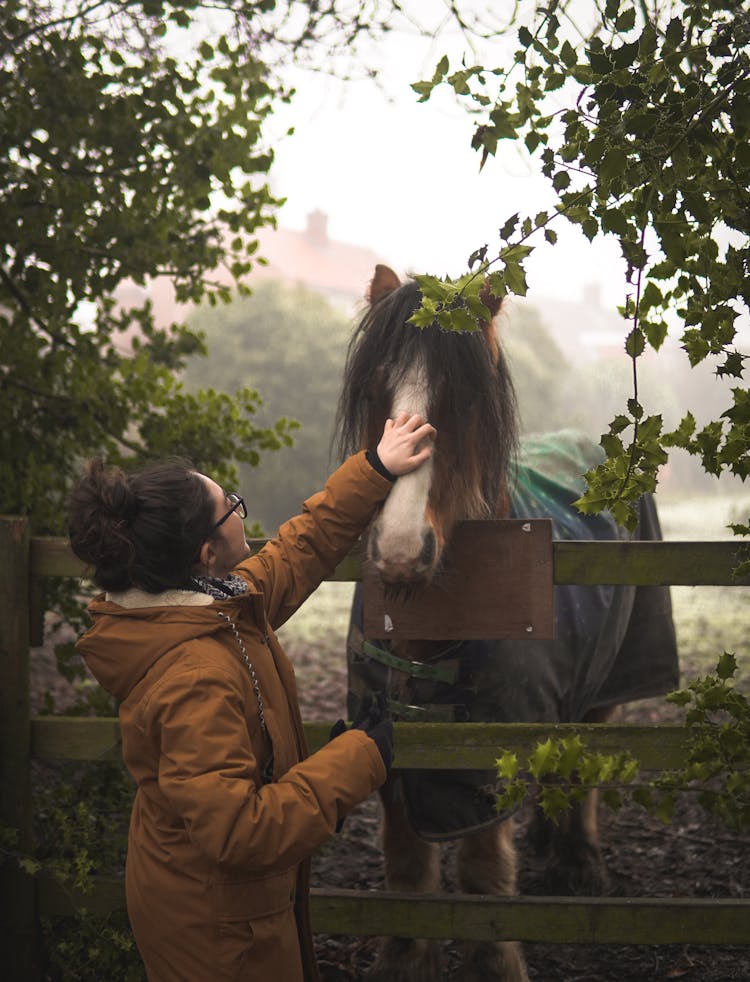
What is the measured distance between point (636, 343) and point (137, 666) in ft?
3.95

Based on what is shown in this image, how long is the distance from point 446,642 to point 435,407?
2.48 feet

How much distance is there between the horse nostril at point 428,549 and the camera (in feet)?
7.64

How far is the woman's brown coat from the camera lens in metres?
1.78

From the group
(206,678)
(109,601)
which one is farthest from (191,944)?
(109,601)

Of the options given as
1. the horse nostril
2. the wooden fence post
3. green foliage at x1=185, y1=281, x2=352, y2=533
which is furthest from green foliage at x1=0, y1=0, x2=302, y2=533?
green foliage at x1=185, y1=281, x2=352, y2=533

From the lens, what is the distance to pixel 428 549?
234 centimetres

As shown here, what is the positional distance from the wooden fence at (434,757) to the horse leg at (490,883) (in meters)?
0.36

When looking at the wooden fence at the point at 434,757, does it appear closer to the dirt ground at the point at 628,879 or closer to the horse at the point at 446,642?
the horse at the point at 446,642

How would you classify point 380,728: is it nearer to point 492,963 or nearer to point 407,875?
point 407,875

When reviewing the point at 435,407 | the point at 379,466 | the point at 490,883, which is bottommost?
the point at 490,883

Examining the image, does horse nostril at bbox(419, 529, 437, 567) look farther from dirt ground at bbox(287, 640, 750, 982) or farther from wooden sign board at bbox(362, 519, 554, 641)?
dirt ground at bbox(287, 640, 750, 982)

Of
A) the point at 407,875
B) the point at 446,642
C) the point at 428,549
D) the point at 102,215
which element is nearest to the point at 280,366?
the point at 102,215

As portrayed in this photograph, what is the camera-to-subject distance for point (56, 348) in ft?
13.3

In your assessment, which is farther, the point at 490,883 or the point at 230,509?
the point at 490,883
